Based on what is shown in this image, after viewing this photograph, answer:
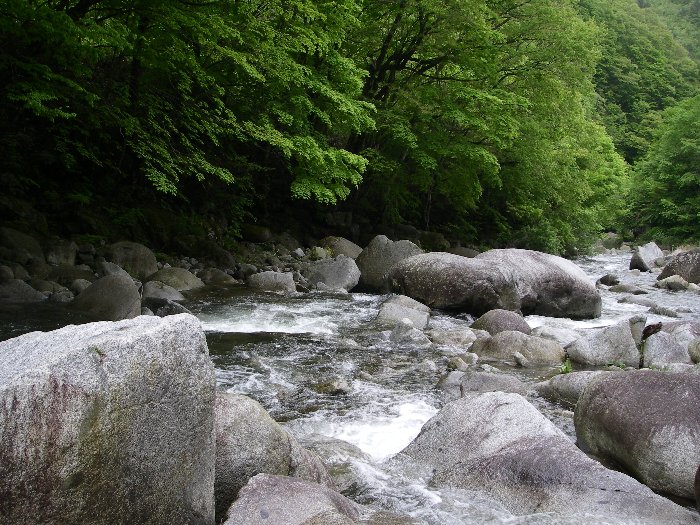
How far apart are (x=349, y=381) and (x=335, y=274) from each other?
775 centimetres

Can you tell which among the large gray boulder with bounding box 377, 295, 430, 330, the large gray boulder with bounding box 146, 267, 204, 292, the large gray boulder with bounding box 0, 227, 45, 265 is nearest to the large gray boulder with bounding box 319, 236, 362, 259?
the large gray boulder with bounding box 146, 267, 204, 292

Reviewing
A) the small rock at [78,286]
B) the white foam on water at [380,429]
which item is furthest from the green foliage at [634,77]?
the white foam on water at [380,429]

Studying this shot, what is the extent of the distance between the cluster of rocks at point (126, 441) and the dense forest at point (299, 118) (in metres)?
6.59

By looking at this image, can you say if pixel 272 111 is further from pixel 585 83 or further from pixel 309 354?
pixel 585 83

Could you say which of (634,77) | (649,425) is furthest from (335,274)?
(634,77)

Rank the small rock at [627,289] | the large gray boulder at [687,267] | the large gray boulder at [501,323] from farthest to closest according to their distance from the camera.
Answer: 1. the large gray boulder at [687,267]
2. the small rock at [627,289]
3. the large gray boulder at [501,323]

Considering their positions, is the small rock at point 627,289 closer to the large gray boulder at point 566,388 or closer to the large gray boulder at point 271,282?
the large gray boulder at point 271,282

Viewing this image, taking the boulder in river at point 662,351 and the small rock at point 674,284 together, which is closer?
the boulder in river at point 662,351

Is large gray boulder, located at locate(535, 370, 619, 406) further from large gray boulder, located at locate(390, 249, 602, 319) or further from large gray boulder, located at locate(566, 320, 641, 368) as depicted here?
large gray boulder, located at locate(390, 249, 602, 319)

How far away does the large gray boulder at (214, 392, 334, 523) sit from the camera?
3885mm

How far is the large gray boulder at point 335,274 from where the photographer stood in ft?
48.7

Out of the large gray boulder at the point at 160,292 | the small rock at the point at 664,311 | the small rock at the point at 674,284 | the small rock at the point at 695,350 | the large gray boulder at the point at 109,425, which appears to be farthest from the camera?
the small rock at the point at 674,284

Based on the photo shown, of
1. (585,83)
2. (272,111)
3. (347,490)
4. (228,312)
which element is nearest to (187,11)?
(272,111)

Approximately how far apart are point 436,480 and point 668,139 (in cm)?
3763
